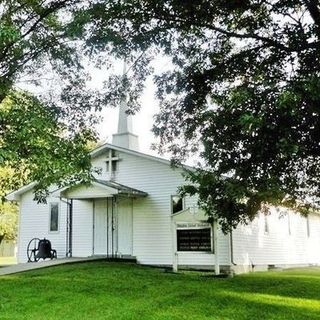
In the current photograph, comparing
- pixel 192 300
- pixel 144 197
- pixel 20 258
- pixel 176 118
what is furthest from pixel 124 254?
pixel 192 300

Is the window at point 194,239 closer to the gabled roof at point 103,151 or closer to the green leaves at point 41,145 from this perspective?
the gabled roof at point 103,151

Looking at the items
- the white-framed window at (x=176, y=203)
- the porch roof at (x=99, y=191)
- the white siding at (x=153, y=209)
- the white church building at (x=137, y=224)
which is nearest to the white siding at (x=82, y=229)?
the white church building at (x=137, y=224)

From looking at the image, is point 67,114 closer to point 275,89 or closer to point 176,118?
point 176,118

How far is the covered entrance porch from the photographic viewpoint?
19.1 m

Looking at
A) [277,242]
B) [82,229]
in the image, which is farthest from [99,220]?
[277,242]

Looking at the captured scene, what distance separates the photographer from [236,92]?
31.0ft

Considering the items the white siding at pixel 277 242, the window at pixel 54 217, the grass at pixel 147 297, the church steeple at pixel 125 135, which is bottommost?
the grass at pixel 147 297

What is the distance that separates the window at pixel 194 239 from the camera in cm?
1669

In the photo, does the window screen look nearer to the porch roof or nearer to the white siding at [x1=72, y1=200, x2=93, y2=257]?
the white siding at [x1=72, y1=200, x2=93, y2=257]

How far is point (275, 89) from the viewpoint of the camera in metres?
9.34

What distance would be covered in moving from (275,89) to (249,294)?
4843 mm

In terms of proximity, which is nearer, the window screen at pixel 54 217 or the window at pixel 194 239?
the window at pixel 194 239

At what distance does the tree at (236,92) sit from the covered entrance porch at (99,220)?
635 centimetres

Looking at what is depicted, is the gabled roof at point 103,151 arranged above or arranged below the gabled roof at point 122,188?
above
